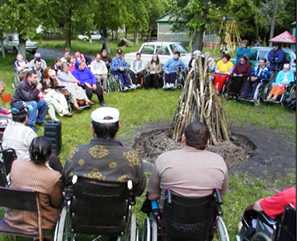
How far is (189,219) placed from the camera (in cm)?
330

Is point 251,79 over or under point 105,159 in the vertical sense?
under

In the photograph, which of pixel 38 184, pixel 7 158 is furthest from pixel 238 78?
pixel 38 184

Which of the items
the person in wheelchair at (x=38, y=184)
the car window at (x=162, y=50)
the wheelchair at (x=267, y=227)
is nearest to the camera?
the wheelchair at (x=267, y=227)

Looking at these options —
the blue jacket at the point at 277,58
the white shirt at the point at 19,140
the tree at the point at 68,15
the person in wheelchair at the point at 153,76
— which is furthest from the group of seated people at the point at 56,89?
the tree at the point at 68,15

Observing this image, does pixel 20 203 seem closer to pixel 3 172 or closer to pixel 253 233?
pixel 3 172

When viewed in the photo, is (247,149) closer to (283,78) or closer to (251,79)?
(251,79)

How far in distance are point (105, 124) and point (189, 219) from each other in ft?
3.06

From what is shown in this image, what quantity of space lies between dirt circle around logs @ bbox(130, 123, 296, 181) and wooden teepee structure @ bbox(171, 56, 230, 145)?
0.36 metres

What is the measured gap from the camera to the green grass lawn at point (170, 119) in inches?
214

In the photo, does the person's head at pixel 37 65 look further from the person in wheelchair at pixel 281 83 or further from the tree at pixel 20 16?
the person in wheelchair at pixel 281 83

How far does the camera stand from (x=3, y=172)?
432 centimetres

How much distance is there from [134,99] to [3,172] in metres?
7.56

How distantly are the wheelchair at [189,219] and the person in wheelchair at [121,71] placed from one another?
9855 mm

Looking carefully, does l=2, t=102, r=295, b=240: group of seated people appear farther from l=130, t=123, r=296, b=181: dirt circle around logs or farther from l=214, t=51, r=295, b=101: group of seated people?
l=214, t=51, r=295, b=101: group of seated people
